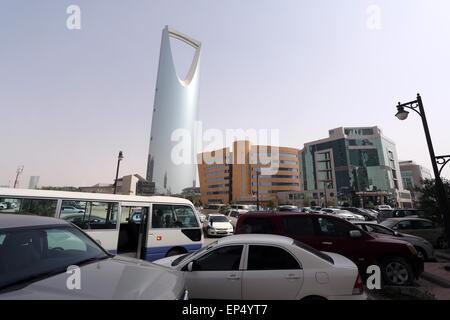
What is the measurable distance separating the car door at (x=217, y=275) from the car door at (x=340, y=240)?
346cm

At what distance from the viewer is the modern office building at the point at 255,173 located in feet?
333

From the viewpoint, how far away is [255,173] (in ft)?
341

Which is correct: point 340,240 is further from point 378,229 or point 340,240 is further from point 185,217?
point 185,217

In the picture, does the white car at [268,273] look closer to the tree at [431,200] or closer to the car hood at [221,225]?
the tree at [431,200]

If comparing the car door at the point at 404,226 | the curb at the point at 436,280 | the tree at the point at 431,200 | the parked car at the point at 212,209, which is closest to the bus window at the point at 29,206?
the curb at the point at 436,280

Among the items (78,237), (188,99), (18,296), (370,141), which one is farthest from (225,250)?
(188,99)

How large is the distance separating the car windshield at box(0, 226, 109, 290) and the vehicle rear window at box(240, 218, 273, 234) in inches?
168

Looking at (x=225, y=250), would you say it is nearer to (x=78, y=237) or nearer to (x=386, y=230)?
(x=78, y=237)

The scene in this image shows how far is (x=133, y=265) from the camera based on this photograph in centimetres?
297

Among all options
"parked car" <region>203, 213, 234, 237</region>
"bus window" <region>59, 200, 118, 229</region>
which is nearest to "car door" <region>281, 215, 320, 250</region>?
"bus window" <region>59, 200, 118, 229</region>

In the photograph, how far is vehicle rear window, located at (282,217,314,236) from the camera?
21.8ft

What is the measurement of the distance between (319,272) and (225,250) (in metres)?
1.62

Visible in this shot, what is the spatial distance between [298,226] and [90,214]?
6.14 metres

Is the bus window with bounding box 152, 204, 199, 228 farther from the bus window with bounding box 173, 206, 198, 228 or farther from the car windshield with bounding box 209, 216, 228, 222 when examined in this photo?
the car windshield with bounding box 209, 216, 228, 222
